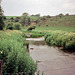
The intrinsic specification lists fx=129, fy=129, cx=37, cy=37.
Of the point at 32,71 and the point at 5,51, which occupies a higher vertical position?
the point at 5,51

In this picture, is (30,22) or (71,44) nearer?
(71,44)

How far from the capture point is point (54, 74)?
9.40m

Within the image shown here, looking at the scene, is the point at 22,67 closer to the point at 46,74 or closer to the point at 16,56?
the point at 16,56

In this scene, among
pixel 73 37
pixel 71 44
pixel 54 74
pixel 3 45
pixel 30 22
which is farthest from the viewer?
pixel 30 22

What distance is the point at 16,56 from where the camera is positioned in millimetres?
6031

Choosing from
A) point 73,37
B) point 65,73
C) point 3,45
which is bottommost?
point 65,73

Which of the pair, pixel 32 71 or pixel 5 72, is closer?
pixel 5 72

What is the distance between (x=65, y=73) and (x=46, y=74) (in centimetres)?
146

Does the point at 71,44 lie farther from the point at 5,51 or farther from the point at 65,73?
the point at 5,51

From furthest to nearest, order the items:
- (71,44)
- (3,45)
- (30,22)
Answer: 1. (30,22)
2. (71,44)
3. (3,45)

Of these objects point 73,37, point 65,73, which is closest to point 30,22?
point 73,37

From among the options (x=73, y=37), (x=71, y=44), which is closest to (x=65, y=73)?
(x=71, y=44)

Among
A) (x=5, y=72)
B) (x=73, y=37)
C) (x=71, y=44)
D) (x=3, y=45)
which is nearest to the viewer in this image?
(x=5, y=72)

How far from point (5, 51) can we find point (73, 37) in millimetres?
15884
